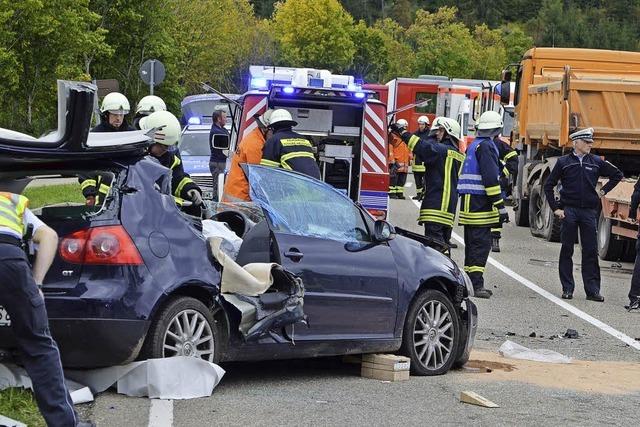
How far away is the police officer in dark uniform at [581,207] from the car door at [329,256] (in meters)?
6.18

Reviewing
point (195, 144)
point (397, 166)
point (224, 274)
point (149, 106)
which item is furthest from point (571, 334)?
point (397, 166)

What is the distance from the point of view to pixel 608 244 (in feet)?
60.7

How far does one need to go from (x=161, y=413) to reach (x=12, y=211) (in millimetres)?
1730

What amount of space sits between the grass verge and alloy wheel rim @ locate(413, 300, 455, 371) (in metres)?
2.85

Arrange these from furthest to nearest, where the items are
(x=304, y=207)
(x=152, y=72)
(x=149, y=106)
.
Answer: (x=152, y=72) → (x=149, y=106) → (x=304, y=207)

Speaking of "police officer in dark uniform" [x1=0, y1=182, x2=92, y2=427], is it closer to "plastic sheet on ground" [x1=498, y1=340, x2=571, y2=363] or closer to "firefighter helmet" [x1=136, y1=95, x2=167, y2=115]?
"plastic sheet on ground" [x1=498, y1=340, x2=571, y2=363]

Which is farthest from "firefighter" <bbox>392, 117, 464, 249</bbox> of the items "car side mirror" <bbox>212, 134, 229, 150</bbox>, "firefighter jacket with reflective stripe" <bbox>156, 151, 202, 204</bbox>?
"firefighter jacket with reflective stripe" <bbox>156, 151, 202, 204</bbox>

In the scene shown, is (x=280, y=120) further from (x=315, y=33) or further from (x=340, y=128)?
(x=315, y=33)

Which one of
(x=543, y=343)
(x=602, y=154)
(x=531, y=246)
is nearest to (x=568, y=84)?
(x=602, y=154)

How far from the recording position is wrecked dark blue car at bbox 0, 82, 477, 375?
730 centimetres

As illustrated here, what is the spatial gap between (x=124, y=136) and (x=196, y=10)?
146ft

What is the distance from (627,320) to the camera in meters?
13.0

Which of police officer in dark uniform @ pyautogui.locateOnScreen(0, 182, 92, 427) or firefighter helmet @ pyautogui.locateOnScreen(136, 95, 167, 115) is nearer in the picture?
police officer in dark uniform @ pyautogui.locateOnScreen(0, 182, 92, 427)

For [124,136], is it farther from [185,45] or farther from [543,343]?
[185,45]
